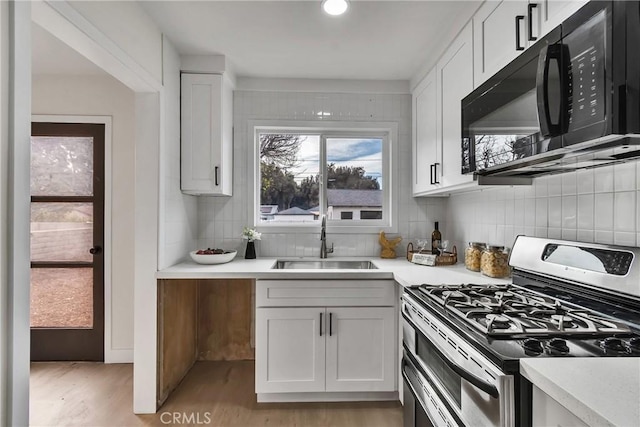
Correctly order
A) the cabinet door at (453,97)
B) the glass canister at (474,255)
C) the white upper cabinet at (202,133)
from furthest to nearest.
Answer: the white upper cabinet at (202,133) < the glass canister at (474,255) < the cabinet door at (453,97)

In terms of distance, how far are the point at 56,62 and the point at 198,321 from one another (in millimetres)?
2227

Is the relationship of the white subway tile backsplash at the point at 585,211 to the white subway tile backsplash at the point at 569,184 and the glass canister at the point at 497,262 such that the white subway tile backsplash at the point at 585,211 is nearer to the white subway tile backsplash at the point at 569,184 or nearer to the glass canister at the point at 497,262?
the white subway tile backsplash at the point at 569,184

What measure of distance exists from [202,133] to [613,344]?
2.45m

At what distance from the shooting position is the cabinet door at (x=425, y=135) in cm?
234

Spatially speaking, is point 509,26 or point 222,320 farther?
point 222,320

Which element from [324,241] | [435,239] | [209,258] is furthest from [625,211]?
[209,258]

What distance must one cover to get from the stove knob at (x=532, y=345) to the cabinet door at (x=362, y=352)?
1.25 meters

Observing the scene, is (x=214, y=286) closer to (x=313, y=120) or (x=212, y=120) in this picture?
(x=212, y=120)

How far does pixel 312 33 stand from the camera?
2.13 m

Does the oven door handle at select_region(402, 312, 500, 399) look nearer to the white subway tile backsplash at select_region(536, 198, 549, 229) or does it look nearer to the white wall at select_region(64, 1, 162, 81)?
the white subway tile backsplash at select_region(536, 198, 549, 229)

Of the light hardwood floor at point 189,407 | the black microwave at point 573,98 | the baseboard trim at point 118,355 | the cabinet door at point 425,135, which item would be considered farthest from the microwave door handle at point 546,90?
the baseboard trim at point 118,355

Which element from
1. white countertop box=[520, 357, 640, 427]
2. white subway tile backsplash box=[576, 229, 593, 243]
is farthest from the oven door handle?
white subway tile backsplash box=[576, 229, 593, 243]

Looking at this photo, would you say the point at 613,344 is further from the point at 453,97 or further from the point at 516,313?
the point at 453,97

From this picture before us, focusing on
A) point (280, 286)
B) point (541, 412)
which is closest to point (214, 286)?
point (280, 286)
